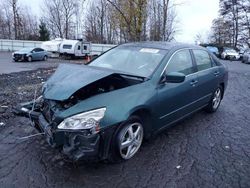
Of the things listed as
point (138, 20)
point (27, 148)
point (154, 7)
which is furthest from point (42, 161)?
point (154, 7)

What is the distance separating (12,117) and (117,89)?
2.87 meters

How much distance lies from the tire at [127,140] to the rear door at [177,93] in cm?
43

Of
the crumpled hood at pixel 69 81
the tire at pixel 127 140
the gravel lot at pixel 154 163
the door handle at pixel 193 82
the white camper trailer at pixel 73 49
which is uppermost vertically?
the white camper trailer at pixel 73 49

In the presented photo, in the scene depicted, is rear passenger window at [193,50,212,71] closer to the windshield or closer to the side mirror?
the windshield

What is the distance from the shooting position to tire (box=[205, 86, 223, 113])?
5631 millimetres

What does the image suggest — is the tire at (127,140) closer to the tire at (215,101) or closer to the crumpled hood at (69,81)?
the crumpled hood at (69,81)

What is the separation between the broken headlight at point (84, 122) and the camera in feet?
9.63

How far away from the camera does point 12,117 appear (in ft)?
17.1

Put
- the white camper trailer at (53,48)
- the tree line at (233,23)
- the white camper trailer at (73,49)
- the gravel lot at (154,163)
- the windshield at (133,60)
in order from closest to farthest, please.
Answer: the gravel lot at (154,163)
the windshield at (133,60)
the white camper trailer at (73,49)
the white camper trailer at (53,48)
the tree line at (233,23)

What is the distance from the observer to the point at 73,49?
29062 millimetres

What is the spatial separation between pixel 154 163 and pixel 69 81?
5.26 ft

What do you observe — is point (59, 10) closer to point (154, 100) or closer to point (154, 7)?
point (154, 7)

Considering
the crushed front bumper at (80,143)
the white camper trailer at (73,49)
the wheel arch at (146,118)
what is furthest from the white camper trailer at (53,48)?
the crushed front bumper at (80,143)

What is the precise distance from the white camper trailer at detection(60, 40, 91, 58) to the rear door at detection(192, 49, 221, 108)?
2500 centimetres
